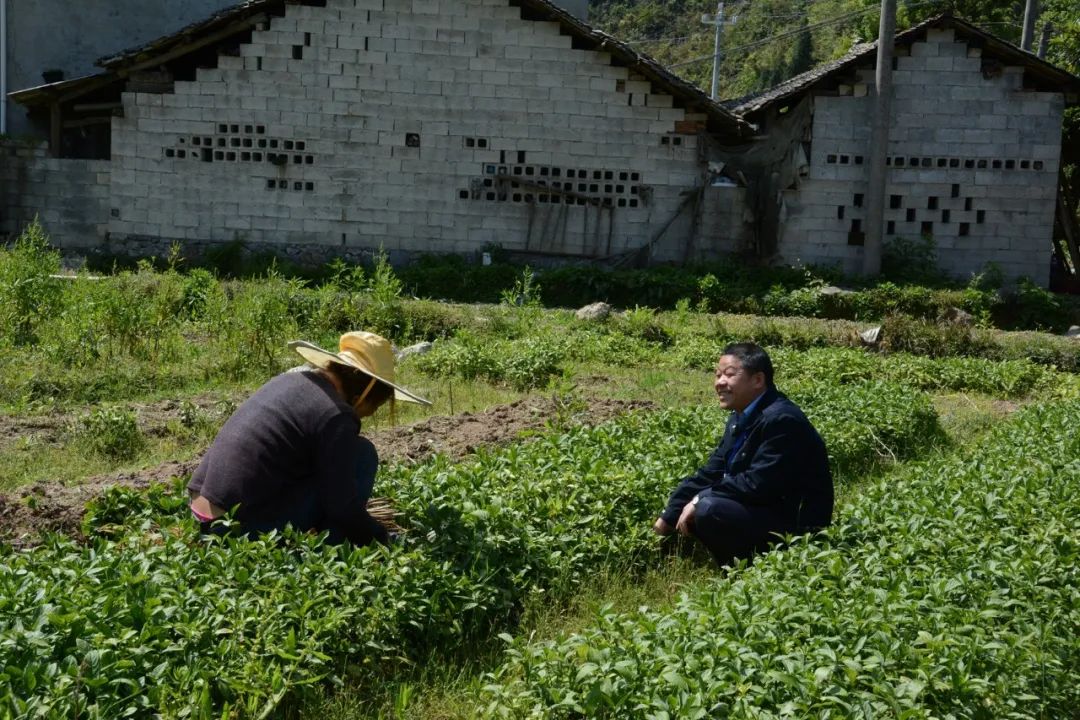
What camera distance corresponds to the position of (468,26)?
2156cm

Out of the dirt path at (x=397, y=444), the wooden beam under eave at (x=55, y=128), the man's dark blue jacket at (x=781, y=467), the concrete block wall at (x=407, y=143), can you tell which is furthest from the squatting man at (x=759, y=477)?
the wooden beam under eave at (x=55, y=128)

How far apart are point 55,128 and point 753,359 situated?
62.6 feet

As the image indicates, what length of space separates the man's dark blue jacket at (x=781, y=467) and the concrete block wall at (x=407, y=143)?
1532 centimetres

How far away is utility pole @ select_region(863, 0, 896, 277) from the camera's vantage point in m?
20.5

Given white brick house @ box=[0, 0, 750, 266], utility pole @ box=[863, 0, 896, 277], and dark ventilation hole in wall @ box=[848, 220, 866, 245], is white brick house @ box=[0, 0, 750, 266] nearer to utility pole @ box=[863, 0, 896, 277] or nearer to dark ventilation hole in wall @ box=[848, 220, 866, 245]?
dark ventilation hole in wall @ box=[848, 220, 866, 245]

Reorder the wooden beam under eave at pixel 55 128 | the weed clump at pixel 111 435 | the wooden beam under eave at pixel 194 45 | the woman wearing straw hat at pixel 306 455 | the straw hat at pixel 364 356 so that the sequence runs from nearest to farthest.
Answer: the woman wearing straw hat at pixel 306 455, the straw hat at pixel 364 356, the weed clump at pixel 111 435, the wooden beam under eave at pixel 194 45, the wooden beam under eave at pixel 55 128

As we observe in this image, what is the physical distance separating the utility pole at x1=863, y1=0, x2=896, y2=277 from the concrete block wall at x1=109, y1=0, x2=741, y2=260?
10.3ft

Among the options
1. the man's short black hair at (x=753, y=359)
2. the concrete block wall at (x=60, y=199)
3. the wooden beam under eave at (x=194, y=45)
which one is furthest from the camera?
the concrete block wall at (x=60, y=199)

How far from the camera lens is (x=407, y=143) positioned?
21750 millimetres

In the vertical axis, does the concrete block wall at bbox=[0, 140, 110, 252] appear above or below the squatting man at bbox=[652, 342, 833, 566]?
above

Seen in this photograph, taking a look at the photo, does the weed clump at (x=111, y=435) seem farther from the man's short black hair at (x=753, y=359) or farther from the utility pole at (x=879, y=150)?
the utility pole at (x=879, y=150)

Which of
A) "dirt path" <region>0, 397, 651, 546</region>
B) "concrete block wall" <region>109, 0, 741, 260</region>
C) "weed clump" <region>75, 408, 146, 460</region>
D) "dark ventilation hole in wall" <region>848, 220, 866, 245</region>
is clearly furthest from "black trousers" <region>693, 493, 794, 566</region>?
"dark ventilation hole in wall" <region>848, 220, 866, 245</region>

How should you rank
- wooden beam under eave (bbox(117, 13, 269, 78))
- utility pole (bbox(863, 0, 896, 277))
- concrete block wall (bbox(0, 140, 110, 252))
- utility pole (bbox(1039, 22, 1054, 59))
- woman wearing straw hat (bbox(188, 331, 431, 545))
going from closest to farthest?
woman wearing straw hat (bbox(188, 331, 431, 545)), utility pole (bbox(863, 0, 896, 277)), wooden beam under eave (bbox(117, 13, 269, 78)), concrete block wall (bbox(0, 140, 110, 252)), utility pole (bbox(1039, 22, 1054, 59))

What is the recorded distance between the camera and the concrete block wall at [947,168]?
21.2 metres
